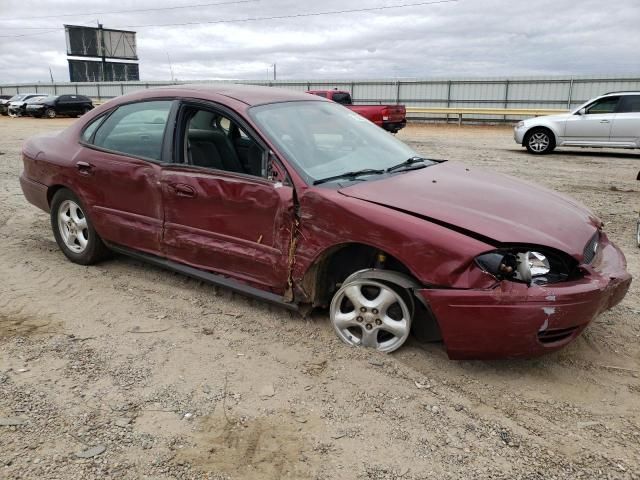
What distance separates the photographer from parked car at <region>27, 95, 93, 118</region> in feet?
103

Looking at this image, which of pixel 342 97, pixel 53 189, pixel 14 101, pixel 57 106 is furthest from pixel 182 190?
pixel 14 101

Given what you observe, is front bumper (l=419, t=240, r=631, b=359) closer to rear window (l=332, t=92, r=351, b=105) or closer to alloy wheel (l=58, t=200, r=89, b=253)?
alloy wheel (l=58, t=200, r=89, b=253)

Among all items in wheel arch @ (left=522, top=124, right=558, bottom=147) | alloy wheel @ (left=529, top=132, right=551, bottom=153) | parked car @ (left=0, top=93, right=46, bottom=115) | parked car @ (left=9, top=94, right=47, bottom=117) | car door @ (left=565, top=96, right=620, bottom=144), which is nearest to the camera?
car door @ (left=565, top=96, right=620, bottom=144)

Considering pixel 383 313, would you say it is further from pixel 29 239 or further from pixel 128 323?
pixel 29 239

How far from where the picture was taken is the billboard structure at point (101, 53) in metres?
50.2

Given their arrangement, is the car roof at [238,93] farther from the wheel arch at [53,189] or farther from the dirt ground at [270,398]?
the dirt ground at [270,398]

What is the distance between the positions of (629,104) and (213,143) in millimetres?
12660

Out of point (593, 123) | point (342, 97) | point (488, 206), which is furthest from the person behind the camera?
point (342, 97)

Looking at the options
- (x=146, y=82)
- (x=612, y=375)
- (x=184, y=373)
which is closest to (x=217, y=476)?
(x=184, y=373)

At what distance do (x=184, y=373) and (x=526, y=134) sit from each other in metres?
13.2

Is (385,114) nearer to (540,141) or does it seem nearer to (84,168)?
(540,141)

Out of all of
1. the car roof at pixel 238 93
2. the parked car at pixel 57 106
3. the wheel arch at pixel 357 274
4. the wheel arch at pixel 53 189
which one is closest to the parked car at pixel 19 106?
the parked car at pixel 57 106

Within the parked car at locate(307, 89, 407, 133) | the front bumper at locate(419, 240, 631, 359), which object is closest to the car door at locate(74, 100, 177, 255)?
the front bumper at locate(419, 240, 631, 359)

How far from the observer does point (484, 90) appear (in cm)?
2798
